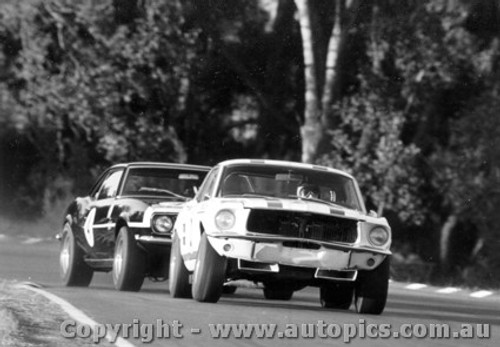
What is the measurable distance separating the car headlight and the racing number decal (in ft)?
6.13

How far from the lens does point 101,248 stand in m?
18.6

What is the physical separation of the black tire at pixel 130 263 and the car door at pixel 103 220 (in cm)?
80

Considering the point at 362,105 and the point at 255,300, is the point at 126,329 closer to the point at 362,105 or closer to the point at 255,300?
the point at 255,300

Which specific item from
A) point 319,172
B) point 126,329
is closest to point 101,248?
point 319,172

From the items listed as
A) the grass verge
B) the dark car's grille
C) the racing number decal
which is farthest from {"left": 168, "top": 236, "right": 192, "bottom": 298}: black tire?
the racing number decal

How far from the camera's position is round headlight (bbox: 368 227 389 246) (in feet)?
49.5

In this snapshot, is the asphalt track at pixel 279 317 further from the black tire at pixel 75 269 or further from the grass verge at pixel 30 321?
the black tire at pixel 75 269

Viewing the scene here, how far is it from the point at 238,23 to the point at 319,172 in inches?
771

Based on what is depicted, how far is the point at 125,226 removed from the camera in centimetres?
1762

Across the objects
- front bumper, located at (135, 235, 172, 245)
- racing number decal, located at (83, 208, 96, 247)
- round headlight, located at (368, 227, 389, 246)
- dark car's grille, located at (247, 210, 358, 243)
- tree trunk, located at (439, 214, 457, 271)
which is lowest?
tree trunk, located at (439, 214, 457, 271)

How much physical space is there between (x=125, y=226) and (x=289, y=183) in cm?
242

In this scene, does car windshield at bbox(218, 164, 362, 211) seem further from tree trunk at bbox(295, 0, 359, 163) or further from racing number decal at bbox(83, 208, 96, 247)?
tree trunk at bbox(295, 0, 359, 163)

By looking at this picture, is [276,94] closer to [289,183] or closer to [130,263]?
[130,263]

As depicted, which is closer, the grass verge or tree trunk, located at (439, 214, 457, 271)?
the grass verge
